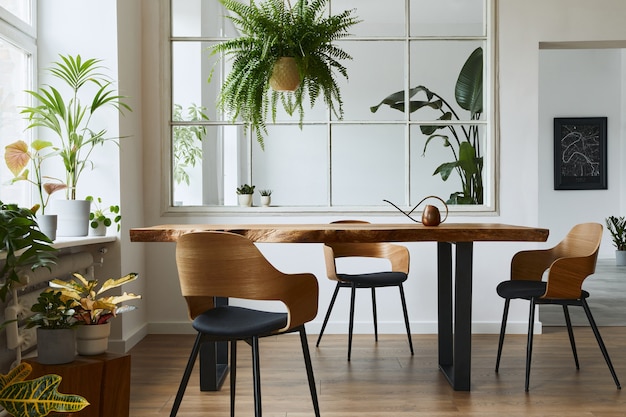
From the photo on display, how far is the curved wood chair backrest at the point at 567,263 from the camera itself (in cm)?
313

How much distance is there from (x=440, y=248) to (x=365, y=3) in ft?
6.82

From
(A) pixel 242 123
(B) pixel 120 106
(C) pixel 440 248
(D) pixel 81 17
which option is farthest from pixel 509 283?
(D) pixel 81 17

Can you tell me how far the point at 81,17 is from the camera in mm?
3842

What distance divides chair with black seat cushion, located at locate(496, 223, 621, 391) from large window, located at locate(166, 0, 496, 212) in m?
0.90

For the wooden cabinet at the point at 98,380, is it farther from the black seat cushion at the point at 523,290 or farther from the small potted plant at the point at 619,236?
the small potted plant at the point at 619,236

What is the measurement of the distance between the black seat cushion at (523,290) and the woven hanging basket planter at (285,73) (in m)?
1.55

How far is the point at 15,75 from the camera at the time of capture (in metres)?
3.53

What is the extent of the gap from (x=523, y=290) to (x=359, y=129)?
1.81 metres

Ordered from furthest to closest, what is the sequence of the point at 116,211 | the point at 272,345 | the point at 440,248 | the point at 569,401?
the point at 272,345
the point at 116,211
the point at 440,248
the point at 569,401

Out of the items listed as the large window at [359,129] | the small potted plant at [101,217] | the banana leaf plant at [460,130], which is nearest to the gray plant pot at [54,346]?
the small potted plant at [101,217]

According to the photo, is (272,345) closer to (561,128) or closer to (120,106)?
(120,106)

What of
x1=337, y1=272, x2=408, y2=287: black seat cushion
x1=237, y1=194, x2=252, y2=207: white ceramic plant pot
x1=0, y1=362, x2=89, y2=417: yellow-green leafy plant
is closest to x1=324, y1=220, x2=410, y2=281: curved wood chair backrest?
x1=337, y1=272, x2=408, y2=287: black seat cushion

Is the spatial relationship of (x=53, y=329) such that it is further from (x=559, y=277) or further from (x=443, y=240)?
(x=559, y=277)

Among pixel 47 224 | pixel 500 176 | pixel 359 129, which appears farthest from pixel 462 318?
pixel 47 224
